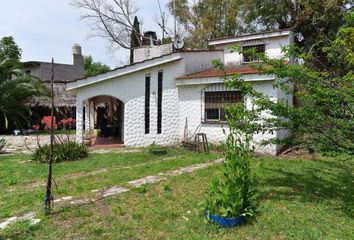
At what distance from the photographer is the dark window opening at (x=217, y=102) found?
41.0 ft

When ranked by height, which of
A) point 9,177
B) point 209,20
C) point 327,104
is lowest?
point 9,177

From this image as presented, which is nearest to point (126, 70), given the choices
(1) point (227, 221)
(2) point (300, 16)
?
(1) point (227, 221)

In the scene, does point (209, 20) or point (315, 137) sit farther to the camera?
point (209, 20)

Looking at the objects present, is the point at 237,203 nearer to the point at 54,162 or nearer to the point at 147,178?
the point at 147,178

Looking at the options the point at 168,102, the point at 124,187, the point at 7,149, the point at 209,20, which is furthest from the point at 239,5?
the point at 124,187

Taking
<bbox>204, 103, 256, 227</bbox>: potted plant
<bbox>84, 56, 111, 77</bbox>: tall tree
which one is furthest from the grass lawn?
<bbox>84, 56, 111, 77</bbox>: tall tree

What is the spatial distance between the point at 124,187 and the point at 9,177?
376 centimetres

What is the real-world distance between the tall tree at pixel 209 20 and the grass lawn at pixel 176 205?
65.8 feet

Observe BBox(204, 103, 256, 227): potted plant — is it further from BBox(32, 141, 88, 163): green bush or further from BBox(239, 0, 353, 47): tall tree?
BBox(239, 0, 353, 47): tall tree

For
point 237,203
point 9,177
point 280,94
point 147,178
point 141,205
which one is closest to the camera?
point 237,203

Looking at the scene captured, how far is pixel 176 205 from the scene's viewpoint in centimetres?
573

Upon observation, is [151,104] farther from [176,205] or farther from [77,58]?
[77,58]

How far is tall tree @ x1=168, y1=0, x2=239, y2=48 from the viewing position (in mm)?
26875

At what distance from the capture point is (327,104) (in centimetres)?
582
